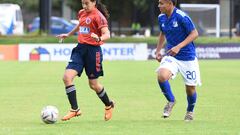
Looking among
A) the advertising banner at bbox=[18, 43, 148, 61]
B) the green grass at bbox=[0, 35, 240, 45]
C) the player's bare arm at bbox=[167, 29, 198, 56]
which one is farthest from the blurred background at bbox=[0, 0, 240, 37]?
the player's bare arm at bbox=[167, 29, 198, 56]

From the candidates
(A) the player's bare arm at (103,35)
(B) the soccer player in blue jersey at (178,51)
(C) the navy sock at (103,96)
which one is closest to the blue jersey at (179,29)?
(B) the soccer player in blue jersey at (178,51)

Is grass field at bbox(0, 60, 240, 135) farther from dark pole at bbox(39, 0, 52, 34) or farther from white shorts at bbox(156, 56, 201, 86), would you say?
dark pole at bbox(39, 0, 52, 34)

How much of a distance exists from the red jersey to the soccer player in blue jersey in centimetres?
94

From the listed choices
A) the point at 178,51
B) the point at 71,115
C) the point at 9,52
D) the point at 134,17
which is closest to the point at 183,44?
the point at 178,51

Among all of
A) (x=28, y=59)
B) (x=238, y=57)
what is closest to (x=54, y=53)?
(x=28, y=59)

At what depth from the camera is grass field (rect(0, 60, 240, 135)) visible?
10305mm

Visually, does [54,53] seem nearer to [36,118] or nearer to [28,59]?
[28,59]

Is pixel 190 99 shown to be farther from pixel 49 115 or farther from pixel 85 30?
pixel 49 115

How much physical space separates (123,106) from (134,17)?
44687mm

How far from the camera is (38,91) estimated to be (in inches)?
720

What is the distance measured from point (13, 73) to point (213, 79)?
23.8ft

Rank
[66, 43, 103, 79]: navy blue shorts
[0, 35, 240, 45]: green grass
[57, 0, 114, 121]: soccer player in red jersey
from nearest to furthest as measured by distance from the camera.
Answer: [57, 0, 114, 121]: soccer player in red jersey
[66, 43, 103, 79]: navy blue shorts
[0, 35, 240, 45]: green grass

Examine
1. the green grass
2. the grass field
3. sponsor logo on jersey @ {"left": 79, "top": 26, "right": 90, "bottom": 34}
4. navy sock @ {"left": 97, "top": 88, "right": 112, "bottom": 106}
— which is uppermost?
sponsor logo on jersey @ {"left": 79, "top": 26, "right": 90, "bottom": 34}

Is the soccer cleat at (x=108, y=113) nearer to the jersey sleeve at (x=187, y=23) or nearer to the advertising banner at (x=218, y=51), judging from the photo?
the jersey sleeve at (x=187, y=23)
